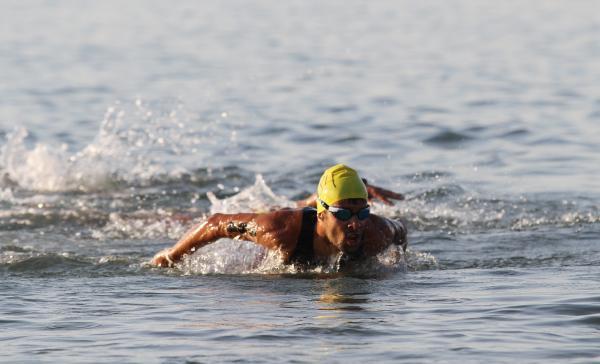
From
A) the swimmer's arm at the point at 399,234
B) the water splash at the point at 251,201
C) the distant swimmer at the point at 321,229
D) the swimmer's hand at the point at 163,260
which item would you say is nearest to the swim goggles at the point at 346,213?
the distant swimmer at the point at 321,229

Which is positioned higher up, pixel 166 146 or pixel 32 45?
pixel 32 45

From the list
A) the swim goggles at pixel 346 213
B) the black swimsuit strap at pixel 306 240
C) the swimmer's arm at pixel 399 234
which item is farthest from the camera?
the swimmer's arm at pixel 399 234

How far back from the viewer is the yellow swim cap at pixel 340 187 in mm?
10680

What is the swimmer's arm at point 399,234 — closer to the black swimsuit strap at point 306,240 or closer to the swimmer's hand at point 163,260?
the black swimsuit strap at point 306,240

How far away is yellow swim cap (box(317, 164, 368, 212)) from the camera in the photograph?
10680 mm

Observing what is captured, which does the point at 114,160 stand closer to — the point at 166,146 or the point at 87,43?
the point at 166,146

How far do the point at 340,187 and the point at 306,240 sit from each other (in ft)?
2.22

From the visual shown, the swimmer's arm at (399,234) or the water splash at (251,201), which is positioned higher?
the water splash at (251,201)

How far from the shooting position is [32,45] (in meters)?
33.7

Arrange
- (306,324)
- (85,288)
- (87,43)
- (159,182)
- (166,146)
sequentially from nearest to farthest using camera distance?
1. (306,324)
2. (85,288)
3. (159,182)
4. (166,146)
5. (87,43)

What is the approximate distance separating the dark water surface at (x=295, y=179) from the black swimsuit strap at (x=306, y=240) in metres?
0.14

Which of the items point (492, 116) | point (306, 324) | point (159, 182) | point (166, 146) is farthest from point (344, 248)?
point (492, 116)

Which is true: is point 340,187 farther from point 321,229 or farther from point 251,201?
point 251,201

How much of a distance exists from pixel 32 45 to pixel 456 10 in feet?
47.4
